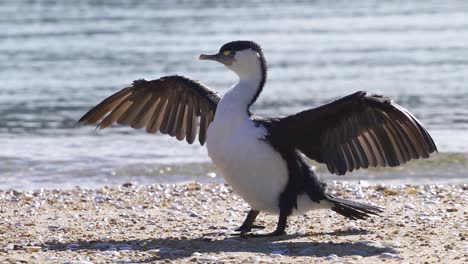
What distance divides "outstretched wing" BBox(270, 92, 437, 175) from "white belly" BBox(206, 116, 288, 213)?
193 millimetres

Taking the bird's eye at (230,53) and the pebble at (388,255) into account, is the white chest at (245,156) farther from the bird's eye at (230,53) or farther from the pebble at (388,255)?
the pebble at (388,255)

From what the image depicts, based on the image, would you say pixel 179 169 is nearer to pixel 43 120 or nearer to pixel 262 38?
pixel 43 120

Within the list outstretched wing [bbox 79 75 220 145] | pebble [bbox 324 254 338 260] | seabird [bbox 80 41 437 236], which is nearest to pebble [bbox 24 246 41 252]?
seabird [bbox 80 41 437 236]

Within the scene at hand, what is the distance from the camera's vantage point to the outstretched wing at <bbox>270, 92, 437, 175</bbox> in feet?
30.3

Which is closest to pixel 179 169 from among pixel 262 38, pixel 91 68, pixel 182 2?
pixel 91 68

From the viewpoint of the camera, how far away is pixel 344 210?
9.99 metres

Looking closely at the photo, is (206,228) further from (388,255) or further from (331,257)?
(388,255)

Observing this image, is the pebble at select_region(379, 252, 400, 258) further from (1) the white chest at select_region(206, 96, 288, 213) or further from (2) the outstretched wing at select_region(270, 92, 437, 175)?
(1) the white chest at select_region(206, 96, 288, 213)

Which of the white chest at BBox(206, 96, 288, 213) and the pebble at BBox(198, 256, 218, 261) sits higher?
the white chest at BBox(206, 96, 288, 213)

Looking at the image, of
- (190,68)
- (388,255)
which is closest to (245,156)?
(388,255)

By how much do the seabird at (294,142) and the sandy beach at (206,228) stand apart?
38cm

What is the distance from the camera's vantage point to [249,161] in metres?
9.38

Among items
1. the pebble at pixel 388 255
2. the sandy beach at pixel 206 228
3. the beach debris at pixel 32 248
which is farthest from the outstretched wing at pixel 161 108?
the pebble at pixel 388 255

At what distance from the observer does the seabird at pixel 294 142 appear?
30.7 ft
